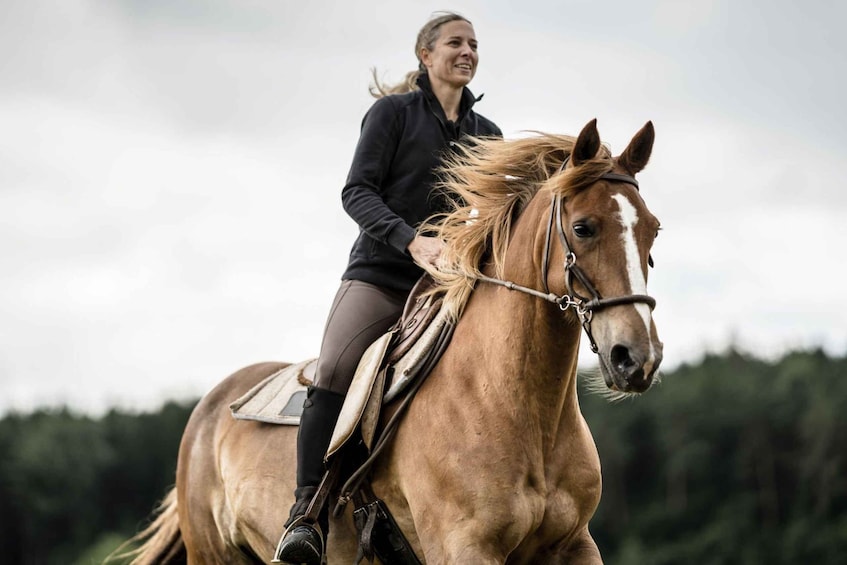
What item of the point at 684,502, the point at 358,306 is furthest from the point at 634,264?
the point at 684,502

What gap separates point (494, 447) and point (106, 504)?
69.3 m

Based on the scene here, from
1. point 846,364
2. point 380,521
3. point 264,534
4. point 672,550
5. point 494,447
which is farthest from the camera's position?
point 846,364

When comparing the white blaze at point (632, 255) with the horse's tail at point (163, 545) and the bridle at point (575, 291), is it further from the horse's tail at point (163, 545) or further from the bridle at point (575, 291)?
the horse's tail at point (163, 545)

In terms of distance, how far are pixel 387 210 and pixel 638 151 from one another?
155 centimetres

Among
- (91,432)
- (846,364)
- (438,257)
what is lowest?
(91,432)

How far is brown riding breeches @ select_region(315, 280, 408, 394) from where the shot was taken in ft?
20.9

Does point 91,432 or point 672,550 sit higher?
point 91,432

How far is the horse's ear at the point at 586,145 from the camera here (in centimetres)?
532

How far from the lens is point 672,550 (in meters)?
63.7

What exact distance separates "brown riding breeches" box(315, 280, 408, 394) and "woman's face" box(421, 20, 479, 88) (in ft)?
4.59

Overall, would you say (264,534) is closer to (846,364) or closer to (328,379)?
(328,379)

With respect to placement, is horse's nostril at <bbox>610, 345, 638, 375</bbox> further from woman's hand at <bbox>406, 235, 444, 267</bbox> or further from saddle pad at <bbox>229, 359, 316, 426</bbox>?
saddle pad at <bbox>229, 359, 316, 426</bbox>

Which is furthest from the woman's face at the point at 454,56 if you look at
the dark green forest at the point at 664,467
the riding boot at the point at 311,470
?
the dark green forest at the point at 664,467

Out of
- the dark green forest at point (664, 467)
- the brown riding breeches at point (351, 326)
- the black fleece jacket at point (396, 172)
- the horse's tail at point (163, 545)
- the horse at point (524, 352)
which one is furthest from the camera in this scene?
the dark green forest at point (664, 467)
